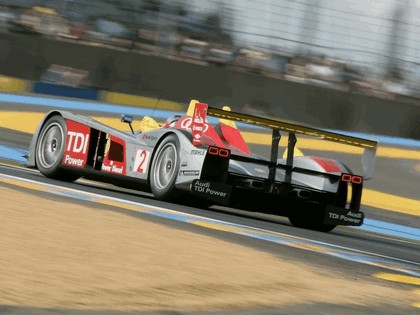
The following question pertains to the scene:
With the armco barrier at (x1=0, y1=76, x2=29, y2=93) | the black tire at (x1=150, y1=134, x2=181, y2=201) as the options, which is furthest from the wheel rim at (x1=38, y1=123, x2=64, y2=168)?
the armco barrier at (x1=0, y1=76, x2=29, y2=93)

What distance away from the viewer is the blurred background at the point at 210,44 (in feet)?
60.1

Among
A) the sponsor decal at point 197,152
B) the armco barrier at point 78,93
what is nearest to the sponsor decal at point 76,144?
the sponsor decal at point 197,152

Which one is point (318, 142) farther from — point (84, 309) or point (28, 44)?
point (84, 309)

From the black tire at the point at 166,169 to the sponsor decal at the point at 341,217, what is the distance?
4.60 ft

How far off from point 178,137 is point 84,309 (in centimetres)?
558

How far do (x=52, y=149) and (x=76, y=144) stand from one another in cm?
45

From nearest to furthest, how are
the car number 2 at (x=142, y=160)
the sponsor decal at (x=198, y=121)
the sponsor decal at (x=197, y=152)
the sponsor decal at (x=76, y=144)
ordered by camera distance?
1. the sponsor decal at (x=197, y=152)
2. the sponsor decal at (x=198, y=121)
3. the car number 2 at (x=142, y=160)
4. the sponsor decal at (x=76, y=144)

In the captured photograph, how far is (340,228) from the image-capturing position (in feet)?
38.5

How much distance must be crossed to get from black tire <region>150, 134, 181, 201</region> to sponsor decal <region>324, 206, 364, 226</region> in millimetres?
1403

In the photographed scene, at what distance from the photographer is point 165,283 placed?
4.90 meters

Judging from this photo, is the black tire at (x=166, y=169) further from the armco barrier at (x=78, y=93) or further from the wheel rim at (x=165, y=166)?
the armco barrier at (x=78, y=93)

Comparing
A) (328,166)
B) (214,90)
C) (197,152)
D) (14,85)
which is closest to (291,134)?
(328,166)

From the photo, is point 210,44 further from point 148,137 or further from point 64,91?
point 148,137

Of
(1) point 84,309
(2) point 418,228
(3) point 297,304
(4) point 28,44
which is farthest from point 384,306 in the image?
(4) point 28,44
